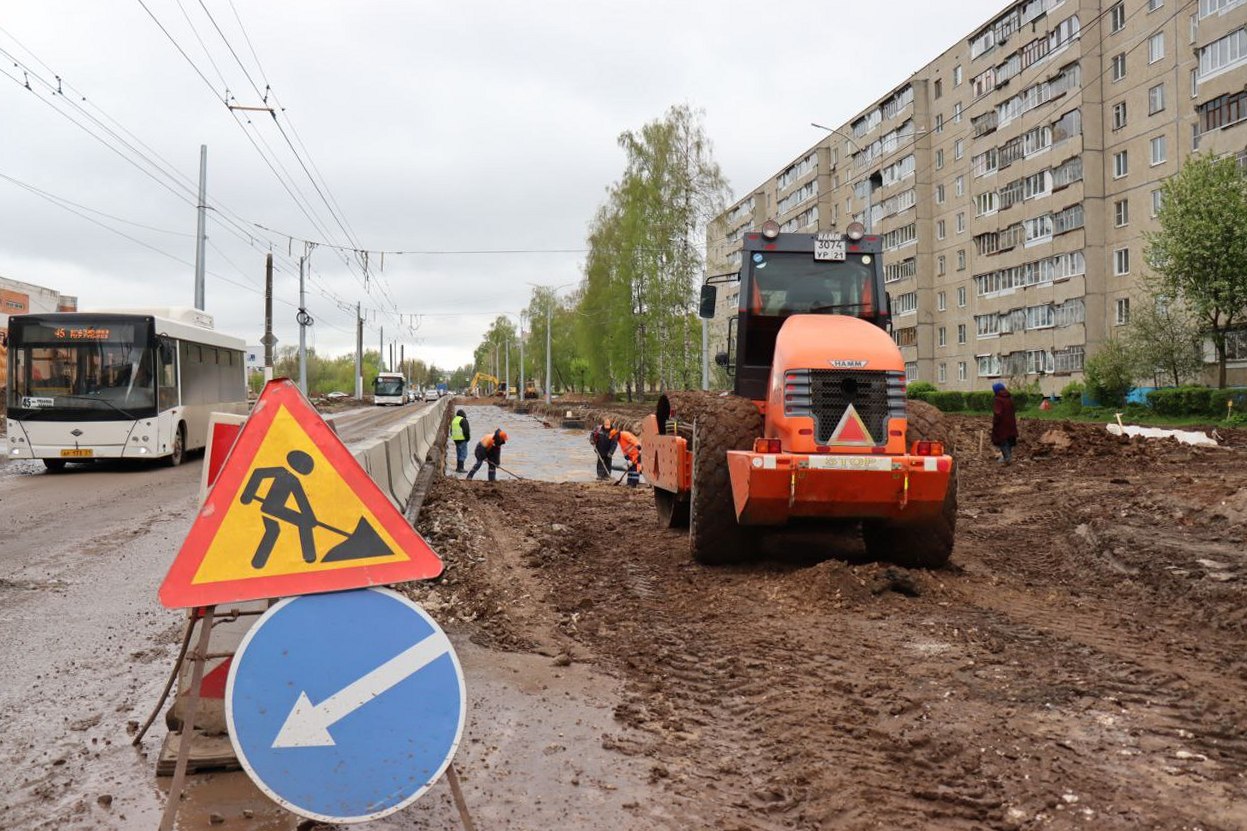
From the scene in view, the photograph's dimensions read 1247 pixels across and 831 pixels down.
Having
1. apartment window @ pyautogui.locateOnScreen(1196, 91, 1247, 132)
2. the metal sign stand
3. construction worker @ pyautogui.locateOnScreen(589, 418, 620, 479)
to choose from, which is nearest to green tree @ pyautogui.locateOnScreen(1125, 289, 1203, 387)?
apartment window @ pyautogui.locateOnScreen(1196, 91, 1247, 132)

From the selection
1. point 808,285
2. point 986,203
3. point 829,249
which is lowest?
point 808,285

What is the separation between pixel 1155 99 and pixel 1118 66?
3816 millimetres

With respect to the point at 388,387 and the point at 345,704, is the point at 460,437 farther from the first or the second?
the point at 388,387

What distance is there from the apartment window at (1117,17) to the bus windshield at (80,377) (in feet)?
155

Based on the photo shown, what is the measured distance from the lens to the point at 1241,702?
545cm

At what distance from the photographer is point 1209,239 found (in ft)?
121

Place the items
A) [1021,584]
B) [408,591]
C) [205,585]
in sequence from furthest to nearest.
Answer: [1021,584]
[408,591]
[205,585]

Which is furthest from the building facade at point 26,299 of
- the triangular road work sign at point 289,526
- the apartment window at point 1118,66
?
the triangular road work sign at point 289,526

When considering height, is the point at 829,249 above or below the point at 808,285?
above

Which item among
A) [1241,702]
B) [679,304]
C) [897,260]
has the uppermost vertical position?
[897,260]

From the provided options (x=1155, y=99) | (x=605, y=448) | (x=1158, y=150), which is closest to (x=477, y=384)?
(x=1158, y=150)

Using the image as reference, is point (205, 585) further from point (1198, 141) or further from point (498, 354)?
point (498, 354)

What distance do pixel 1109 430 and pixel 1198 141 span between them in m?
25.7

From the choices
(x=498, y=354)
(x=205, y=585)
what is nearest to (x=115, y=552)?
(x=205, y=585)
